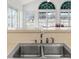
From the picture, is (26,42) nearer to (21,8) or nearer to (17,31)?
(17,31)

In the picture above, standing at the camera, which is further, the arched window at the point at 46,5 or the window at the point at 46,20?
the arched window at the point at 46,5

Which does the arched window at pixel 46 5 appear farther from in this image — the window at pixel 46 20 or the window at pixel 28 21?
the window at pixel 28 21

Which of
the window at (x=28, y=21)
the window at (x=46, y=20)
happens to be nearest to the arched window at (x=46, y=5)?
the window at (x=46, y=20)

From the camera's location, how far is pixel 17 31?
179 centimetres

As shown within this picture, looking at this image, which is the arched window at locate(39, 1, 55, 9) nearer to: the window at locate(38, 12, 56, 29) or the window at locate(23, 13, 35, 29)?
the window at locate(38, 12, 56, 29)

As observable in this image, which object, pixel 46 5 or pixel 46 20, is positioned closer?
pixel 46 20

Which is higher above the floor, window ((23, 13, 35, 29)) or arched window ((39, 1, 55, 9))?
arched window ((39, 1, 55, 9))

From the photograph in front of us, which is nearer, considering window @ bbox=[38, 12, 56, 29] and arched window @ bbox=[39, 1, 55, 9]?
window @ bbox=[38, 12, 56, 29]

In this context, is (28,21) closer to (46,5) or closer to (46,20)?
(46,20)

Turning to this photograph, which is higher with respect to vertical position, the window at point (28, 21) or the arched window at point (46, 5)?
the arched window at point (46, 5)

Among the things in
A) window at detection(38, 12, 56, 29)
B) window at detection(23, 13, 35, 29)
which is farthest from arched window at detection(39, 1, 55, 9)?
window at detection(23, 13, 35, 29)

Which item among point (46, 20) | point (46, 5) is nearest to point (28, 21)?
point (46, 20)

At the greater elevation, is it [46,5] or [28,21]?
[46,5]
